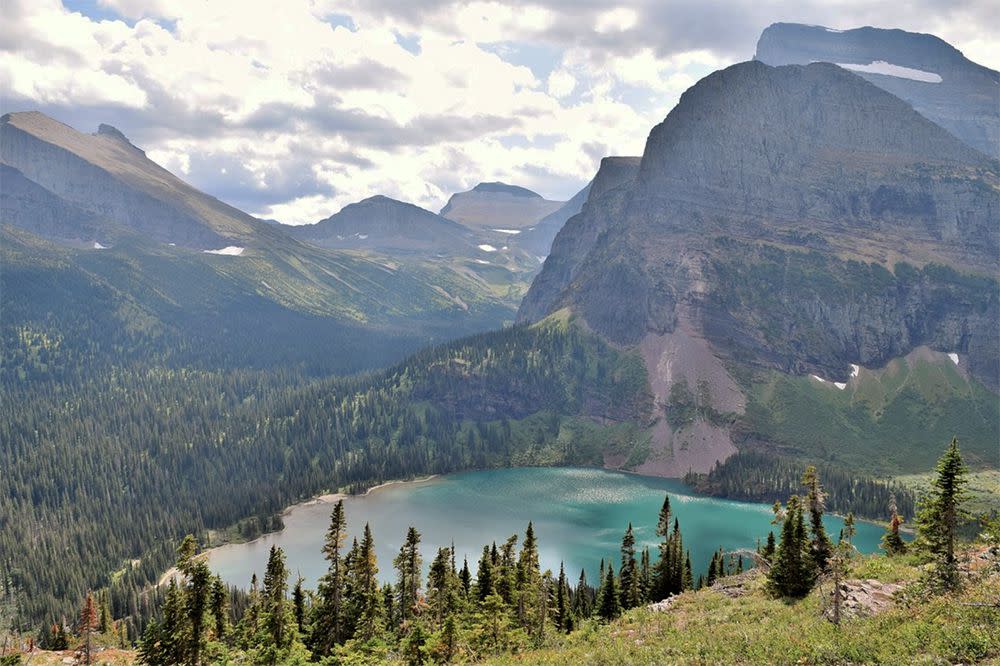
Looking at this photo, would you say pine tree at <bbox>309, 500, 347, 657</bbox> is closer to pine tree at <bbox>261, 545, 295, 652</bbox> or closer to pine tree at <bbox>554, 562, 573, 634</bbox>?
pine tree at <bbox>261, 545, 295, 652</bbox>

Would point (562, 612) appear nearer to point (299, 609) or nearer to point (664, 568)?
point (664, 568)

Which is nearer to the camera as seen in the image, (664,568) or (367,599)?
(367,599)

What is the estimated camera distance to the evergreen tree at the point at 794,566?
52.5 m

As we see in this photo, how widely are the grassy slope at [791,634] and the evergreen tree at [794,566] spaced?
174 centimetres

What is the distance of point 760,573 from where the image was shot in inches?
2680

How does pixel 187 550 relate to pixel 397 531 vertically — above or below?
above

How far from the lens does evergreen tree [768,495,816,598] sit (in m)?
52.5

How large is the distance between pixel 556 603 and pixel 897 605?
62.0 metres

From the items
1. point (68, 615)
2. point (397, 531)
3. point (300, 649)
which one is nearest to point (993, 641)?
point (300, 649)

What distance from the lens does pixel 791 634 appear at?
131ft

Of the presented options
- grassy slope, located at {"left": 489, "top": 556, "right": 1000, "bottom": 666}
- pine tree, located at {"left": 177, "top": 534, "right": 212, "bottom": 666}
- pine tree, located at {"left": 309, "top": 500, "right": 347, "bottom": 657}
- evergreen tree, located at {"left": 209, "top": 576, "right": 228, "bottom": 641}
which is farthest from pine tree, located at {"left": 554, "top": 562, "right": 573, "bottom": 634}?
pine tree, located at {"left": 177, "top": 534, "right": 212, "bottom": 666}

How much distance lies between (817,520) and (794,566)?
20.2ft

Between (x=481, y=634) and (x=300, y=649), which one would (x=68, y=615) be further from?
(x=481, y=634)

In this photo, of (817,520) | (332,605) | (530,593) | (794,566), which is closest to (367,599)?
(332,605)
